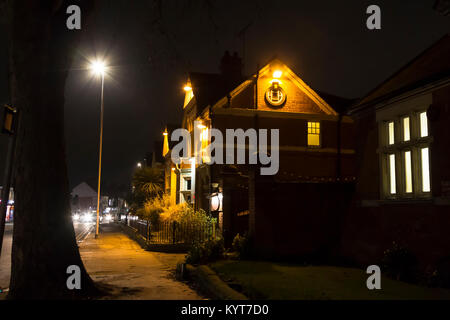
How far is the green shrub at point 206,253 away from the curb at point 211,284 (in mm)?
523

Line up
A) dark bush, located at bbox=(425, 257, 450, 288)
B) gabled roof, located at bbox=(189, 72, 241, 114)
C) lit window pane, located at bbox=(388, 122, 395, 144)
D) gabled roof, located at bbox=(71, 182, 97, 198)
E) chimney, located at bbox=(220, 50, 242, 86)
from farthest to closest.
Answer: gabled roof, located at bbox=(71, 182, 97, 198) < chimney, located at bbox=(220, 50, 242, 86) < gabled roof, located at bbox=(189, 72, 241, 114) < lit window pane, located at bbox=(388, 122, 395, 144) < dark bush, located at bbox=(425, 257, 450, 288)

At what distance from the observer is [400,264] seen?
389 inches

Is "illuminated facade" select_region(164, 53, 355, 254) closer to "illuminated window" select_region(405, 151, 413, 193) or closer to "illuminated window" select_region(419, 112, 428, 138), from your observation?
"illuminated window" select_region(405, 151, 413, 193)

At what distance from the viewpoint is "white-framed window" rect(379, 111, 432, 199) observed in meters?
10.0

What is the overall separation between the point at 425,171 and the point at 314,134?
1539 cm

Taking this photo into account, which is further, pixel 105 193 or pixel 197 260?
pixel 105 193

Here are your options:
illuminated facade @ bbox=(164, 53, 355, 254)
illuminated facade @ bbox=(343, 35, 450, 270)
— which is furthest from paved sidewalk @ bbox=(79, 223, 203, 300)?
illuminated facade @ bbox=(164, 53, 355, 254)

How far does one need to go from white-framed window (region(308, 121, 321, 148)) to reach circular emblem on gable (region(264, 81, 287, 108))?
218 cm

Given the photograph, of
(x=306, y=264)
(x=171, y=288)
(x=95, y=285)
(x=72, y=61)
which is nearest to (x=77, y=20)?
(x=72, y=61)

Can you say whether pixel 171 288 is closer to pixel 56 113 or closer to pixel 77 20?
pixel 56 113

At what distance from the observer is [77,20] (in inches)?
332

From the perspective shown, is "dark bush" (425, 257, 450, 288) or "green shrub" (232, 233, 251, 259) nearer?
"dark bush" (425, 257, 450, 288)

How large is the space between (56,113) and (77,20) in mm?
1904

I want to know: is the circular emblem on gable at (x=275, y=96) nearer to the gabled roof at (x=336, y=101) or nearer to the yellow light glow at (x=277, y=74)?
the yellow light glow at (x=277, y=74)
